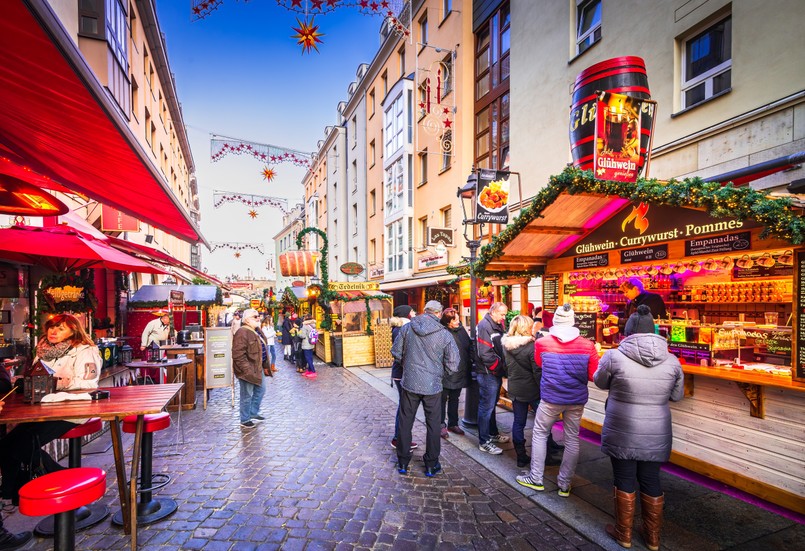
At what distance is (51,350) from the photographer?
3.94m

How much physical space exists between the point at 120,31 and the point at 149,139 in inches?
267

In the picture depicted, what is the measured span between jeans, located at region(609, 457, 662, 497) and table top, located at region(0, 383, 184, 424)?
4.02 m

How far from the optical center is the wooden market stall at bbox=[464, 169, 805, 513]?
389 cm

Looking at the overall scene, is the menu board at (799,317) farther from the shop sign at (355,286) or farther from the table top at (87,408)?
the shop sign at (355,286)

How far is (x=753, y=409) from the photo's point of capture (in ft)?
13.6

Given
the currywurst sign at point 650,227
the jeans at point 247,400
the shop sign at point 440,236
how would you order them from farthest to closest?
the shop sign at point 440,236
the jeans at point 247,400
the currywurst sign at point 650,227

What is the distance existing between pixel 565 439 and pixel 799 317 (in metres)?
2.55

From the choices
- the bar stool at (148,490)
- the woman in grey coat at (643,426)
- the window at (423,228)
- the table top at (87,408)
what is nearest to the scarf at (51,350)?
the table top at (87,408)

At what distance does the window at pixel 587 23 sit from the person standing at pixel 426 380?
8.72 m

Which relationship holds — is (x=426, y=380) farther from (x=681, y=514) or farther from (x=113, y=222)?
(x=113, y=222)

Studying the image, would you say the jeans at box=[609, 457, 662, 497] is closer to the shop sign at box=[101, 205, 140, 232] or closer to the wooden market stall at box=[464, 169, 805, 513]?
the wooden market stall at box=[464, 169, 805, 513]

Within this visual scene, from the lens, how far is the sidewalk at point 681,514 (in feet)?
11.4

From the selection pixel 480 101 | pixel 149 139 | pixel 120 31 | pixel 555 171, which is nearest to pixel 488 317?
pixel 555 171

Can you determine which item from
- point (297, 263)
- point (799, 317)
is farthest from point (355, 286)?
point (799, 317)
